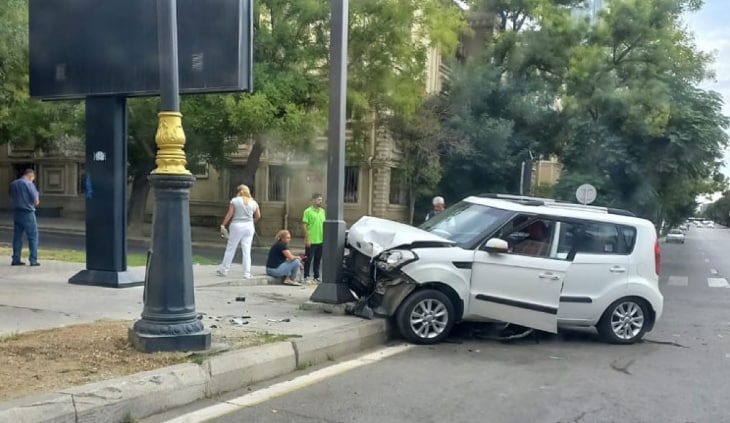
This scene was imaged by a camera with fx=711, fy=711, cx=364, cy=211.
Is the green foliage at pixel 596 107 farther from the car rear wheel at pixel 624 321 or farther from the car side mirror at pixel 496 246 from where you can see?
the car side mirror at pixel 496 246

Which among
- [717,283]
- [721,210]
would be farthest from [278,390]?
[721,210]

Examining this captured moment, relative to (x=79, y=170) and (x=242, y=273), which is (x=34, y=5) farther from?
(x=79, y=170)

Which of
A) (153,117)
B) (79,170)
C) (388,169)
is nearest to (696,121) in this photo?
(388,169)

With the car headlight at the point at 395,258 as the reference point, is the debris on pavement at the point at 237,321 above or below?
below

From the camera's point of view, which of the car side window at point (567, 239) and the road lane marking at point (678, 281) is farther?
the road lane marking at point (678, 281)

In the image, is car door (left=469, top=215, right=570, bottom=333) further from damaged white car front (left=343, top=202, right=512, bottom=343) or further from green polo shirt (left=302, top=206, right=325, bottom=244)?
green polo shirt (left=302, top=206, right=325, bottom=244)

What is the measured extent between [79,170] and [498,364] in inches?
1342

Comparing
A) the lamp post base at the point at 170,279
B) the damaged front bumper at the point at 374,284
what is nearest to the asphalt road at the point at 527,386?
the damaged front bumper at the point at 374,284

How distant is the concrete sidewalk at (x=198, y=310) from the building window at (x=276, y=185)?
19964 mm

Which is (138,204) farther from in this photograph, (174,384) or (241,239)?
(174,384)

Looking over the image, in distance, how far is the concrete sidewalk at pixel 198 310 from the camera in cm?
475

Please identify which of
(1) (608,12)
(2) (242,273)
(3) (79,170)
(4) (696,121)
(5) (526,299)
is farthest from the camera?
(3) (79,170)

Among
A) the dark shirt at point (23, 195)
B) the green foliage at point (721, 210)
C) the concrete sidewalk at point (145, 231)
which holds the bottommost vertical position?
the green foliage at point (721, 210)

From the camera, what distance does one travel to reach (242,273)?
12703 millimetres
